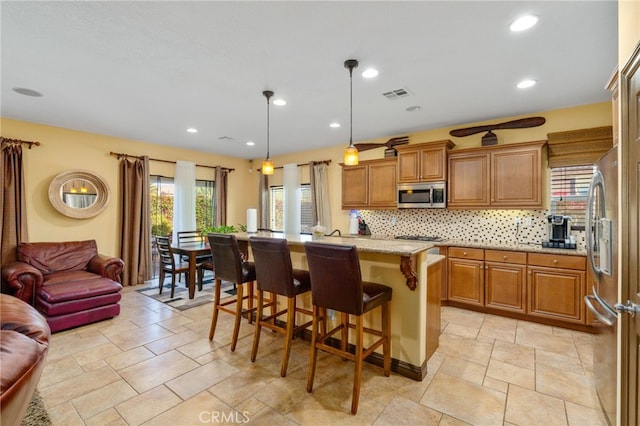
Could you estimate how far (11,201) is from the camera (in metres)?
4.09

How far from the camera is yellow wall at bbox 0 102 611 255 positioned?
3794 mm

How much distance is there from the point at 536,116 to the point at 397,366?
361 cm

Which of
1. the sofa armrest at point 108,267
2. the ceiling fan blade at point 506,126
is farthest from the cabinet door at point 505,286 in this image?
the sofa armrest at point 108,267

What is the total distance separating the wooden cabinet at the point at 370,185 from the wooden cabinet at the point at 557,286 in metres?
2.04

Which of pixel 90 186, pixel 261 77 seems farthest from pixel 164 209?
pixel 261 77

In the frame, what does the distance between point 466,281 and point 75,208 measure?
596 centimetres

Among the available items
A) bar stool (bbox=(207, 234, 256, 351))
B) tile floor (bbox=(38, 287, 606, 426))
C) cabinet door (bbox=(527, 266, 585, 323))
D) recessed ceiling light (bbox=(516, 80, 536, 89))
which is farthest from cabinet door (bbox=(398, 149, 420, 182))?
bar stool (bbox=(207, 234, 256, 351))

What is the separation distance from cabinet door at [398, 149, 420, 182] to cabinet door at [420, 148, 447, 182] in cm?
8

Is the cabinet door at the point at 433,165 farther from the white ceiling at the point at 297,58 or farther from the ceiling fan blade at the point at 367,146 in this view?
the ceiling fan blade at the point at 367,146

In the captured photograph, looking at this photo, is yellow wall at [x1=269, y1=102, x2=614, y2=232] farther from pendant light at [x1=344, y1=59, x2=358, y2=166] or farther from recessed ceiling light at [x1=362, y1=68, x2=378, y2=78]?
recessed ceiling light at [x1=362, y1=68, x2=378, y2=78]

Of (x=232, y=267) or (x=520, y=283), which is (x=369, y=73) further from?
(x=520, y=283)

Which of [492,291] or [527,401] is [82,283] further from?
[492,291]

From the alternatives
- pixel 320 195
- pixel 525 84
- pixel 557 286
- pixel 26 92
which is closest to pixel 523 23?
pixel 525 84

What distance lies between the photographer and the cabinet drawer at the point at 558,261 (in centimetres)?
328
